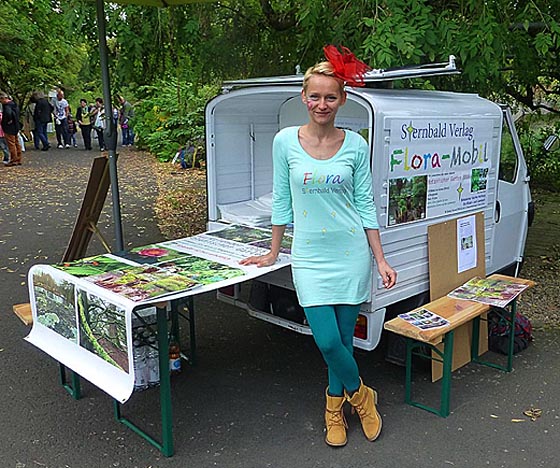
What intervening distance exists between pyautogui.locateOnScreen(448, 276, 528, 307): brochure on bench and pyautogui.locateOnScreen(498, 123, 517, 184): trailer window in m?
0.96

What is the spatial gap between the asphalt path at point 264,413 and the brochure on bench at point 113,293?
0.56m

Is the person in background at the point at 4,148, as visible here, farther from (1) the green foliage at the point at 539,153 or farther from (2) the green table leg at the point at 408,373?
(2) the green table leg at the point at 408,373

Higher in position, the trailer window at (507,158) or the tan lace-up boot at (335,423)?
the trailer window at (507,158)

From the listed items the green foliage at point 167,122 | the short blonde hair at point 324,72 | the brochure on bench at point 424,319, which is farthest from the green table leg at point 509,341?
the green foliage at point 167,122

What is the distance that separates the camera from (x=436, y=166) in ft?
13.3

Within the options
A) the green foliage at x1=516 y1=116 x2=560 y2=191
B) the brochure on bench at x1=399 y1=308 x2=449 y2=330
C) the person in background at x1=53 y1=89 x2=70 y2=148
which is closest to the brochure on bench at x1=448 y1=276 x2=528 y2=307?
the brochure on bench at x1=399 y1=308 x2=449 y2=330

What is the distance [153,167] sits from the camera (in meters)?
16.9

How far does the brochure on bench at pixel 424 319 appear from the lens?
371cm

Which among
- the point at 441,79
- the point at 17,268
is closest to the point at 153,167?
the point at 17,268

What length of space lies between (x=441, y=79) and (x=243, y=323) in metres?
2.99

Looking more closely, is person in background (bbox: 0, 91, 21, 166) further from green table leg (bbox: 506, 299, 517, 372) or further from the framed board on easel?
green table leg (bbox: 506, 299, 517, 372)

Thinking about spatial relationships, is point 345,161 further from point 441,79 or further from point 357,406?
point 441,79

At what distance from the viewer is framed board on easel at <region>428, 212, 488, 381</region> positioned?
4.25 m

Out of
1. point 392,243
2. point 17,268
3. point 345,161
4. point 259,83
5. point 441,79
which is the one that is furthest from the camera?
point 17,268
